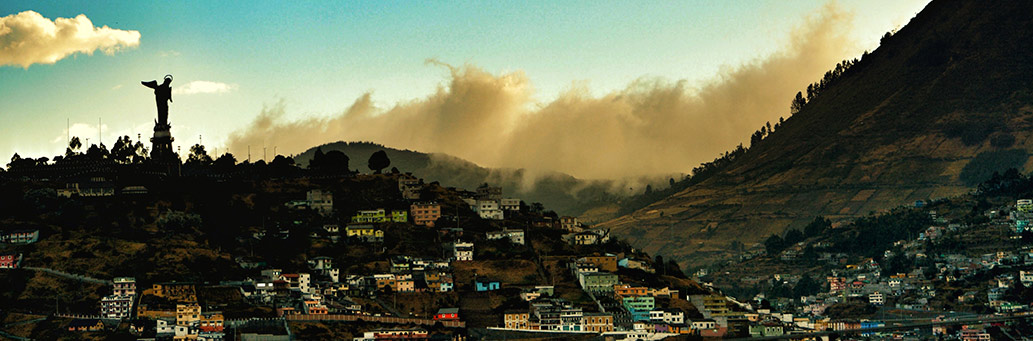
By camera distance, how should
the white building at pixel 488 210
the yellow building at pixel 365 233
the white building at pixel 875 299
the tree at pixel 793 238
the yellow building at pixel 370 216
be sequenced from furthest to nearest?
the tree at pixel 793 238
the white building at pixel 875 299
the white building at pixel 488 210
the yellow building at pixel 370 216
the yellow building at pixel 365 233

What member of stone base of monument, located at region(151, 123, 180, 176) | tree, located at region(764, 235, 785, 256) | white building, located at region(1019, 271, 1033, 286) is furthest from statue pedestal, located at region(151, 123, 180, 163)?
tree, located at region(764, 235, 785, 256)

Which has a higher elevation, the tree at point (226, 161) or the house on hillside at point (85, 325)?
the tree at point (226, 161)

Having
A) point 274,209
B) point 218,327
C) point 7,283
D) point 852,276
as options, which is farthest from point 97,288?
point 852,276

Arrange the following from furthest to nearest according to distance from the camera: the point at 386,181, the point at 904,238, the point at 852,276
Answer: the point at 904,238, the point at 852,276, the point at 386,181

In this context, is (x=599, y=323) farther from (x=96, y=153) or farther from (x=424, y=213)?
(x=96, y=153)

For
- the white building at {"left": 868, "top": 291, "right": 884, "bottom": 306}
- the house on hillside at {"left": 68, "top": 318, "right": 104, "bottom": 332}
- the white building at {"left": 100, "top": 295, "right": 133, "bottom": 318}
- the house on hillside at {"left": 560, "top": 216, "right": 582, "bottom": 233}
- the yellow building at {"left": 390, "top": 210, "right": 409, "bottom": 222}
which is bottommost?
the white building at {"left": 868, "top": 291, "right": 884, "bottom": 306}

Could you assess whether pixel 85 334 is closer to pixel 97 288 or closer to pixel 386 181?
pixel 97 288

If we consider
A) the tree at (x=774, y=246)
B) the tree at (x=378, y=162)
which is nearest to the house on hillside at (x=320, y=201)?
the tree at (x=378, y=162)

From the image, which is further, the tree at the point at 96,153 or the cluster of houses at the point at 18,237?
the tree at the point at 96,153

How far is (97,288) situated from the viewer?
93500 mm

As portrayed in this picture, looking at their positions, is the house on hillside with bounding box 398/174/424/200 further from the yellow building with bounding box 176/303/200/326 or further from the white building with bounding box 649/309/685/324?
the yellow building with bounding box 176/303/200/326

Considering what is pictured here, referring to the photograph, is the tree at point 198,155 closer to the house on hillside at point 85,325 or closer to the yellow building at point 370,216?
the yellow building at point 370,216

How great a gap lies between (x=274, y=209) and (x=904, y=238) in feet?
259

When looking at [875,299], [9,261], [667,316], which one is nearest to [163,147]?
[9,261]
